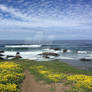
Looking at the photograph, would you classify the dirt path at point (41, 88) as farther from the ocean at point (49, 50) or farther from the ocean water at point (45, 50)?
the ocean water at point (45, 50)

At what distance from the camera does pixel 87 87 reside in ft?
36.2

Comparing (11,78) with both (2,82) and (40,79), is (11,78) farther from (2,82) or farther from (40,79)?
(40,79)

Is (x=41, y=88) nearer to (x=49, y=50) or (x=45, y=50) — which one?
(x=45, y=50)

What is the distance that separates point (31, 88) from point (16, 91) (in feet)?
5.69

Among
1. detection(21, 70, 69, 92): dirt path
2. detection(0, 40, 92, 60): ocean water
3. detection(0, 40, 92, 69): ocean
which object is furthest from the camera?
detection(0, 40, 92, 60): ocean water

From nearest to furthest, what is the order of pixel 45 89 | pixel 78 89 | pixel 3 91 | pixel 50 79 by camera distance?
pixel 3 91 < pixel 78 89 < pixel 45 89 < pixel 50 79

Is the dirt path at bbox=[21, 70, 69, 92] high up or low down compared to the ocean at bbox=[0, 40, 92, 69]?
up

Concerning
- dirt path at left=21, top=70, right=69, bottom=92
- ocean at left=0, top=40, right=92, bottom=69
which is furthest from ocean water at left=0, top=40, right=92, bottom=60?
dirt path at left=21, top=70, right=69, bottom=92

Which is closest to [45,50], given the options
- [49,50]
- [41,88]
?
[49,50]

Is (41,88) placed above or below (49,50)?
above

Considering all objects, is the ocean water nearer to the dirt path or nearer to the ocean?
the ocean

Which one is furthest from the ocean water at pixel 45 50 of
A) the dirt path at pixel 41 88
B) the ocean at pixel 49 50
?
the dirt path at pixel 41 88

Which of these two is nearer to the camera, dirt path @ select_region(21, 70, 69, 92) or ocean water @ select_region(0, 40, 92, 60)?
dirt path @ select_region(21, 70, 69, 92)

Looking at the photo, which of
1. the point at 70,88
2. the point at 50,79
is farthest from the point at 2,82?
the point at 70,88
